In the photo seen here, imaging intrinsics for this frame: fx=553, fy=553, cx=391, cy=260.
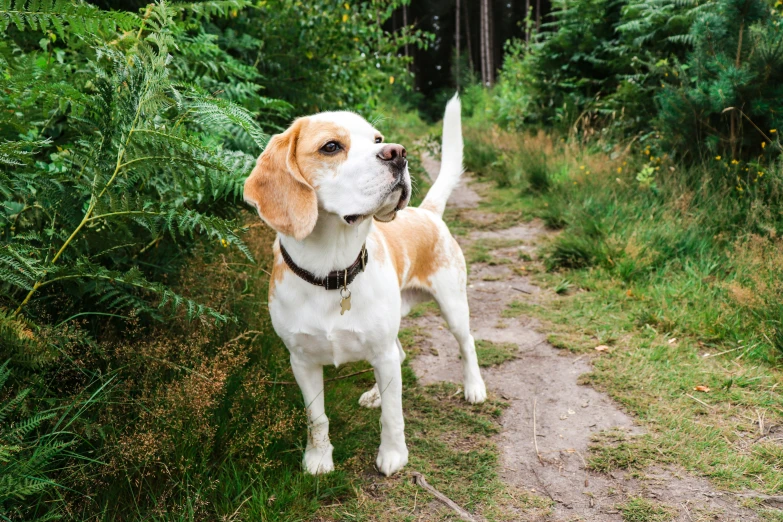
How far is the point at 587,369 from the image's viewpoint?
3588 mm

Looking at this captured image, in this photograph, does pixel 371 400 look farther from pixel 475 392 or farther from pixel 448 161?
pixel 448 161

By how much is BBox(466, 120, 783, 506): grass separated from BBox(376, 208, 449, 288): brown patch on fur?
1236mm

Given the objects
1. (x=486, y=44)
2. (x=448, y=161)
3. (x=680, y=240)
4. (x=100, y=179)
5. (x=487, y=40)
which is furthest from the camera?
(x=486, y=44)

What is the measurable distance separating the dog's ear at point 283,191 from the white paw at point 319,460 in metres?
1.08

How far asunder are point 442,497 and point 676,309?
2468 mm

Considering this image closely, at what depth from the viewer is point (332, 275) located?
237 cm

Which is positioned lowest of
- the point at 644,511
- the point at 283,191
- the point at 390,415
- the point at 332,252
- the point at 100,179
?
the point at 644,511

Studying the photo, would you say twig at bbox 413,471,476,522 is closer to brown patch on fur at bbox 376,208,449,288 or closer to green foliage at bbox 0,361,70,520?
brown patch on fur at bbox 376,208,449,288

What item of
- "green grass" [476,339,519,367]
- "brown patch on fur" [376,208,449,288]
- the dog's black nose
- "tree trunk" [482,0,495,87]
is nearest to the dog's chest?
"brown patch on fur" [376,208,449,288]

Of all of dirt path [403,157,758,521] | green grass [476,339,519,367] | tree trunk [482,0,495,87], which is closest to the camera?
dirt path [403,157,758,521]

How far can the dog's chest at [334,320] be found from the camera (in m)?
2.39

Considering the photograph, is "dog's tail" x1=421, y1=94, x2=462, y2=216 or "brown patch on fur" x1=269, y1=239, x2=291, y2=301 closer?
"brown patch on fur" x1=269, y1=239, x2=291, y2=301

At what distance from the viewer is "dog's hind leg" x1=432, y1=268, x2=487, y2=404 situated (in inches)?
128

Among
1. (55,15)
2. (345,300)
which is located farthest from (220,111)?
(345,300)
